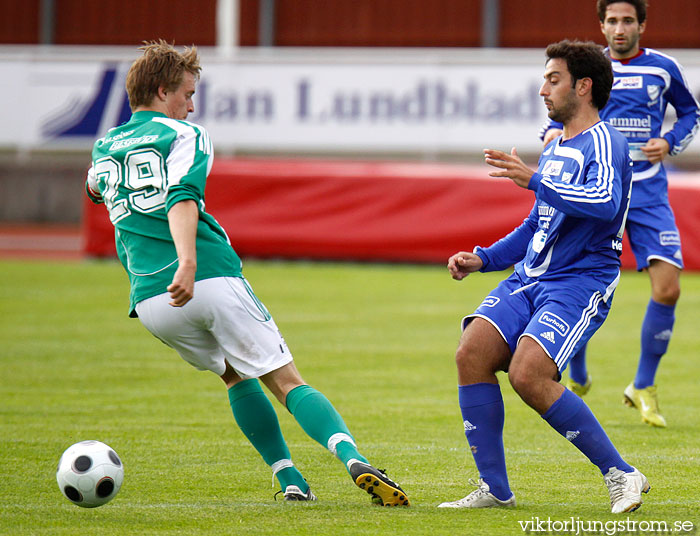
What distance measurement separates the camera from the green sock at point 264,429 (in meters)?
4.79

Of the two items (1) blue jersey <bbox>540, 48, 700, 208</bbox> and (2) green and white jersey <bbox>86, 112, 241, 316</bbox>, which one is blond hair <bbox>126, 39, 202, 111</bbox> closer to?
(2) green and white jersey <bbox>86, 112, 241, 316</bbox>

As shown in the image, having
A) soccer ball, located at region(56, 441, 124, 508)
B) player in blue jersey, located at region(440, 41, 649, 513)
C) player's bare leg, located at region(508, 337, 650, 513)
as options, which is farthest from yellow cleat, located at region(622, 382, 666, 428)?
soccer ball, located at region(56, 441, 124, 508)

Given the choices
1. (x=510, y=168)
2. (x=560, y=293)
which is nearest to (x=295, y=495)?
(x=560, y=293)

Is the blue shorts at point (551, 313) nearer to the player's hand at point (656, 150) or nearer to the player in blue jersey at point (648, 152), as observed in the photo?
the player in blue jersey at point (648, 152)

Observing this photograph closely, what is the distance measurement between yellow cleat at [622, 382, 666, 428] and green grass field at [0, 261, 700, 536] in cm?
9

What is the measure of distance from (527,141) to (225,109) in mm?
4869

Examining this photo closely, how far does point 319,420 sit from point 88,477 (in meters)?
0.91

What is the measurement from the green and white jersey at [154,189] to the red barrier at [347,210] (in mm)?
10733

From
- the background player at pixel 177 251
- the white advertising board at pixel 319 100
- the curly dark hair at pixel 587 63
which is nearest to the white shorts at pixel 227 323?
the background player at pixel 177 251

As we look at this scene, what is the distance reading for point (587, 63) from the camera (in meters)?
4.62

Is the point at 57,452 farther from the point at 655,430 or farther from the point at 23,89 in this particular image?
the point at 23,89

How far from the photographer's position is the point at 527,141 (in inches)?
690

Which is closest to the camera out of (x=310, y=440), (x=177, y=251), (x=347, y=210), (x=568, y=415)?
(x=177, y=251)

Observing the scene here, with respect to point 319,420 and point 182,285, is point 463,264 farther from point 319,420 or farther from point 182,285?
point 182,285
